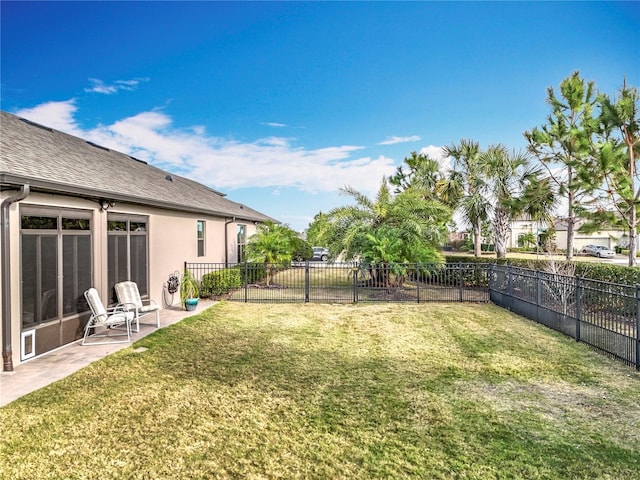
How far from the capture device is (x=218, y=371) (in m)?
5.11

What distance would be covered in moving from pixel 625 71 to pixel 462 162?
11.0m

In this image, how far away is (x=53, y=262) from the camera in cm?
592

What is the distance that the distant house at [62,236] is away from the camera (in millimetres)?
5117

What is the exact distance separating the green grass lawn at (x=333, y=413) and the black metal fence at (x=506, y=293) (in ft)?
1.70

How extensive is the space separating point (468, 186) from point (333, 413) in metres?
18.4

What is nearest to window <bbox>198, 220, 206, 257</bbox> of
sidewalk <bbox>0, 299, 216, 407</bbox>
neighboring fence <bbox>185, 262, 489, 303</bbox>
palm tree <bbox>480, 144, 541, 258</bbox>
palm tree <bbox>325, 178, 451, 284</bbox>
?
neighboring fence <bbox>185, 262, 489, 303</bbox>

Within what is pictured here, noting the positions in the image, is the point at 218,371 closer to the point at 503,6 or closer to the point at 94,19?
the point at 94,19

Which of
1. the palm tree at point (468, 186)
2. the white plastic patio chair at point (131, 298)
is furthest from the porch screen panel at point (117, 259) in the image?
the palm tree at point (468, 186)

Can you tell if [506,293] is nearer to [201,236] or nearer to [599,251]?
[201,236]

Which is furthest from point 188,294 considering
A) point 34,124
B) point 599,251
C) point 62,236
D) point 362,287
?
point 599,251

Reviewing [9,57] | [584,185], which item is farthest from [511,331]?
[9,57]

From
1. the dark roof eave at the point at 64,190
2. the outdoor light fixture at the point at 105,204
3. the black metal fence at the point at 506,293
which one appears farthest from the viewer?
the outdoor light fixture at the point at 105,204

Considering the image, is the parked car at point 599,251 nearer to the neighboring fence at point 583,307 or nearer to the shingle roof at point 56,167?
the neighboring fence at point 583,307

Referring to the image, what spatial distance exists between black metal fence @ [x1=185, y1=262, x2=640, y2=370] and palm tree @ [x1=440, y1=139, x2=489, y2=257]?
13.1 ft
